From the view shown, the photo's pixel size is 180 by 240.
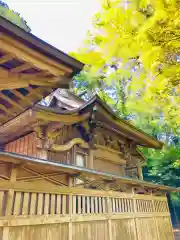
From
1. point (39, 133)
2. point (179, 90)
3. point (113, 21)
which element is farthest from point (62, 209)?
point (113, 21)

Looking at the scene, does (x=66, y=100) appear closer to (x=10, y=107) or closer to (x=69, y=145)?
(x=69, y=145)

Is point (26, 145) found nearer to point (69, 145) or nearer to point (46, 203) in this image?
point (69, 145)

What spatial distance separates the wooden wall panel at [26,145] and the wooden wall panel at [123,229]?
132 inches

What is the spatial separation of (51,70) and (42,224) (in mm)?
3051

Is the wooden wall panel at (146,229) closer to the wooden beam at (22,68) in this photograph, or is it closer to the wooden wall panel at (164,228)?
the wooden wall panel at (164,228)

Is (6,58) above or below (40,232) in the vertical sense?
above

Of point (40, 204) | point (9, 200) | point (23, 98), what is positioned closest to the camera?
point (23, 98)

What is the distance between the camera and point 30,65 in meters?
2.73

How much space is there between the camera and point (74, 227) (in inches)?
183

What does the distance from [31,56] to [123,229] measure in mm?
5436

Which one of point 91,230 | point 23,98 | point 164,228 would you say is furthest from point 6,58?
point 164,228

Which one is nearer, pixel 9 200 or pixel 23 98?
pixel 23 98

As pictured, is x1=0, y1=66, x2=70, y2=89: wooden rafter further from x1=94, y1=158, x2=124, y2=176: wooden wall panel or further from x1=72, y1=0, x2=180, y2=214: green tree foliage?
x1=94, y1=158, x2=124, y2=176: wooden wall panel

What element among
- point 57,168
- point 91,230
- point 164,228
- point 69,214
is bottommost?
point 164,228
